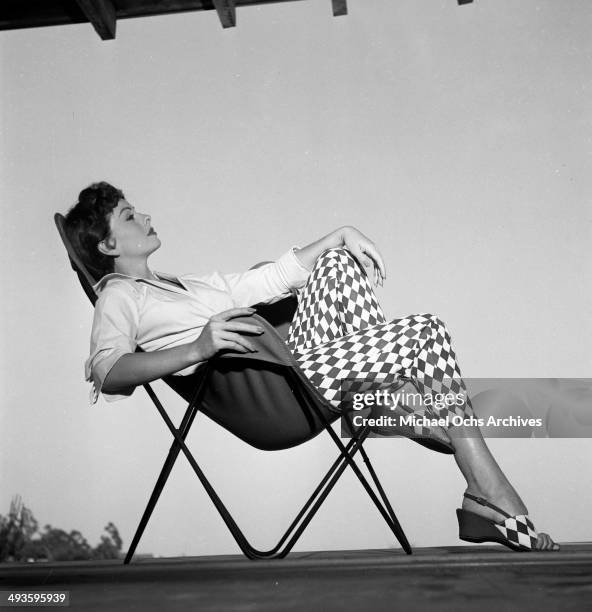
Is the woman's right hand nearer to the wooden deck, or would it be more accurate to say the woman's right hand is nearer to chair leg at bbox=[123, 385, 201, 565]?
chair leg at bbox=[123, 385, 201, 565]

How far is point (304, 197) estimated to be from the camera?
3523 mm

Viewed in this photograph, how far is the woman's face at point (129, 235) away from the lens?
2080mm

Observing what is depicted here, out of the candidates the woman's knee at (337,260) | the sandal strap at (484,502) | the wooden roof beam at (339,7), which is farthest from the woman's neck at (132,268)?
the wooden roof beam at (339,7)

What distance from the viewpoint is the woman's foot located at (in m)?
1.46

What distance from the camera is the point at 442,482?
3055mm

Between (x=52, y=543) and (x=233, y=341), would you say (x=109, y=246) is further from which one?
(x=52, y=543)

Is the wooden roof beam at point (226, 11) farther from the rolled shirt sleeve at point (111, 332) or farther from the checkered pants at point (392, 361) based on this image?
the checkered pants at point (392, 361)

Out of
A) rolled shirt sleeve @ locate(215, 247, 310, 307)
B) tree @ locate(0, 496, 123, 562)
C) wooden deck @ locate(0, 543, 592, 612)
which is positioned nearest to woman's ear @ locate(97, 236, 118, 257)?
rolled shirt sleeve @ locate(215, 247, 310, 307)

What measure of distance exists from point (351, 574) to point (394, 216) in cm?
237

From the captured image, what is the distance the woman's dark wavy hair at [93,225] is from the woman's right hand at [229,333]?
2.19 ft

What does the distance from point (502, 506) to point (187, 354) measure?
759 mm

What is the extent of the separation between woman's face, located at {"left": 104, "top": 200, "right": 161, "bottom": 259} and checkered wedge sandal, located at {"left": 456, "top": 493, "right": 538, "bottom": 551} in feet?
3.91

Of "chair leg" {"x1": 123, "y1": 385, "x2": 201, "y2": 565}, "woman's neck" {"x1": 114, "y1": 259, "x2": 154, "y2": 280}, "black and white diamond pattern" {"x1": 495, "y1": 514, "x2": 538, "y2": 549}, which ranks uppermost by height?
"woman's neck" {"x1": 114, "y1": 259, "x2": 154, "y2": 280}

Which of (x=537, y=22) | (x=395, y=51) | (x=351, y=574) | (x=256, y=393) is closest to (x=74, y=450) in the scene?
(x=256, y=393)
